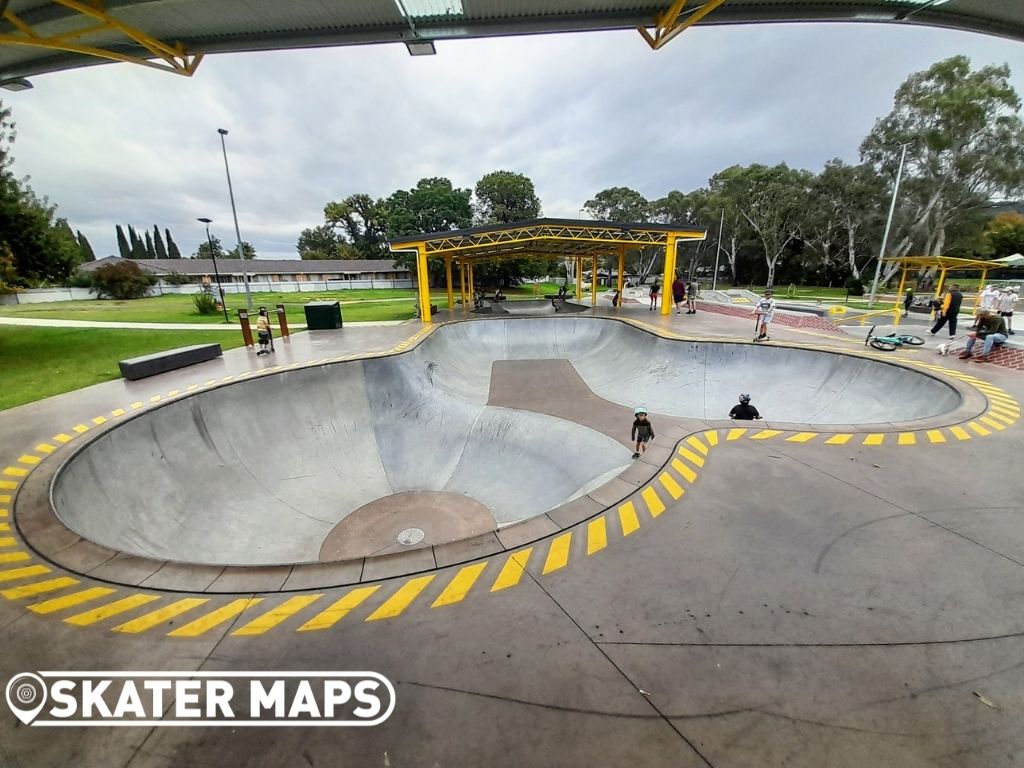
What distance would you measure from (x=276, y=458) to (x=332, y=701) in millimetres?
7497

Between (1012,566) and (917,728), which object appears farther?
(1012,566)

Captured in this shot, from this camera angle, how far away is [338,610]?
304 centimetres

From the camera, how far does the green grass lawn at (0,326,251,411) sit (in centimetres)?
910

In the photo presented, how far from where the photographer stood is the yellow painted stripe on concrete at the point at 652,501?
14.0 feet

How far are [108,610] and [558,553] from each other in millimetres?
3723

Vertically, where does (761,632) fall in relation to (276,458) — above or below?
above

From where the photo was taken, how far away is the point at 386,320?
2034 centimetres

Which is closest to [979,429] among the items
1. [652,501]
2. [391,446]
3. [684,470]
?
[684,470]

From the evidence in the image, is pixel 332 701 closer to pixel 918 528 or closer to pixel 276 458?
pixel 918 528

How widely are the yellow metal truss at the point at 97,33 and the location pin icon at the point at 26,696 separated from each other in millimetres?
7128

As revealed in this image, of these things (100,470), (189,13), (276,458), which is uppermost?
(189,13)

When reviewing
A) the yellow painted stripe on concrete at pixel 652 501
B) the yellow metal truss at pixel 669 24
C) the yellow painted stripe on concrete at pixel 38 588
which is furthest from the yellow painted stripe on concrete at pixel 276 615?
the yellow metal truss at pixel 669 24

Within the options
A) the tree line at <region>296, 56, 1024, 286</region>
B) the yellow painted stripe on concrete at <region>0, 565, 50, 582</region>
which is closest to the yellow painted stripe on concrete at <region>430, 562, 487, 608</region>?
the yellow painted stripe on concrete at <region>0, 565, 50, 582</region>

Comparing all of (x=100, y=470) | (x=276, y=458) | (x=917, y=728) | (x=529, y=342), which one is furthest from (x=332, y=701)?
(x=529, y=342)
